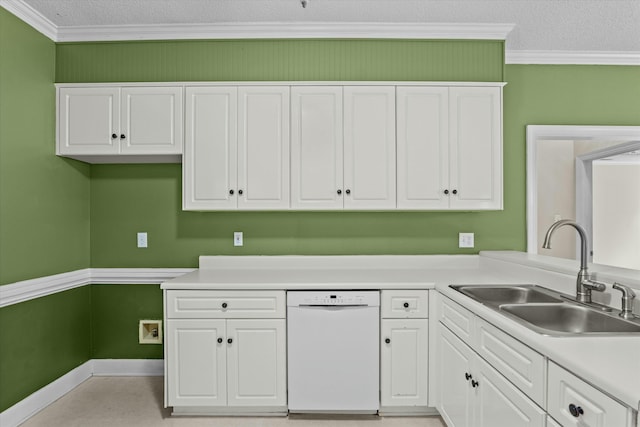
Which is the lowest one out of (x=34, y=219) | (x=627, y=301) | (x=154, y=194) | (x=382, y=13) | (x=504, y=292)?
(x=504, y=292)

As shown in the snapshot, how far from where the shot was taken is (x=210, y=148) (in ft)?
8.71

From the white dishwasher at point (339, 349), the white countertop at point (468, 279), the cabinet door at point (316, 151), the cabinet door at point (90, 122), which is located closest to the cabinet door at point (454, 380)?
the white countertop at point (468, 279)

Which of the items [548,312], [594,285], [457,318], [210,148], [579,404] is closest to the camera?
[579,404]

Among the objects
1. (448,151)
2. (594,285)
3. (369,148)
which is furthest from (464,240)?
(594,285)

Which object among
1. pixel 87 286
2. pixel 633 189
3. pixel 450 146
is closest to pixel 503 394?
pixel 450 146

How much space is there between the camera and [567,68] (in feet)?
9.95

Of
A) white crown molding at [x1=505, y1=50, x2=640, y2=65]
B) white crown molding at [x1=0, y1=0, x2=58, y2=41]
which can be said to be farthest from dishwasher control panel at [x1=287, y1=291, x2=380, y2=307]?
white crown molding at [x1=0, y1=0, x2=58, y2=41]

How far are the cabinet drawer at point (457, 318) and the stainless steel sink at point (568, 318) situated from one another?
0.18m

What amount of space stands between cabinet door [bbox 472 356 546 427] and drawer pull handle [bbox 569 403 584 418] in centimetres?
16

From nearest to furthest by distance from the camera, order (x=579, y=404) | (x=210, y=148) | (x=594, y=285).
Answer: (x=579, y=404) < (x=594, y=285) < (x=210, y=148)

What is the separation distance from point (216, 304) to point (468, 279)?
1613 mm

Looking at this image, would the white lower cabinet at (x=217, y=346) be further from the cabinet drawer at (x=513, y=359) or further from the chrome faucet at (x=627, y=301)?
the chrome faucet at (x=627, y=301)

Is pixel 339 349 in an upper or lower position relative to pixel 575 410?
lower

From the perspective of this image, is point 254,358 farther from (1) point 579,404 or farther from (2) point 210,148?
(1) point 579,404
